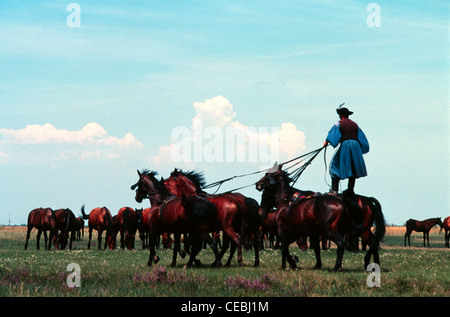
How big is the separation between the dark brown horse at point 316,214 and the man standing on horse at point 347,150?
0.47 m

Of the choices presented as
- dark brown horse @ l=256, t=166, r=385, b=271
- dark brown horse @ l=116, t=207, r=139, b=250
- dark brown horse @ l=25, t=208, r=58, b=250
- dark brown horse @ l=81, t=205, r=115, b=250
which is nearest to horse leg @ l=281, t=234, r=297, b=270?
dark brown horse @ l=256, t=166, r=385, b=271

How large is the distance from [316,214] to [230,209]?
8.42ft

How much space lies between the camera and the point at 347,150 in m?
13.0

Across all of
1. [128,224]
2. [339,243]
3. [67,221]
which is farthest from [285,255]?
[67,221]

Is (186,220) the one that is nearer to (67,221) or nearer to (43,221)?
(67,221)

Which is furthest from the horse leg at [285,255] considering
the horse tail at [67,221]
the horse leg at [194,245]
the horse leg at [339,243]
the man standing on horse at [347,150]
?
the horse tail at [67,221]

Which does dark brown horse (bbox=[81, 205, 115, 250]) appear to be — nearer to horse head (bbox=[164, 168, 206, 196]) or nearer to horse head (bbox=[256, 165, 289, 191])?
horse head (bbox=[164, 168, 206, 196])

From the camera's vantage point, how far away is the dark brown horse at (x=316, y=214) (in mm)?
13273

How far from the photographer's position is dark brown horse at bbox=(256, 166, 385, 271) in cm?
1327

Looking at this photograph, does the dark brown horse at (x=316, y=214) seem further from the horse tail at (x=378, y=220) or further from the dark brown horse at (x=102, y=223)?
the dark brown horse at (x=102, y=223)

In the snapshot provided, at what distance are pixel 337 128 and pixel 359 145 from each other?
62 cm

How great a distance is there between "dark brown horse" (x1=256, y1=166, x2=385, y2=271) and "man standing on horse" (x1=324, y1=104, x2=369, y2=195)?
468mm
